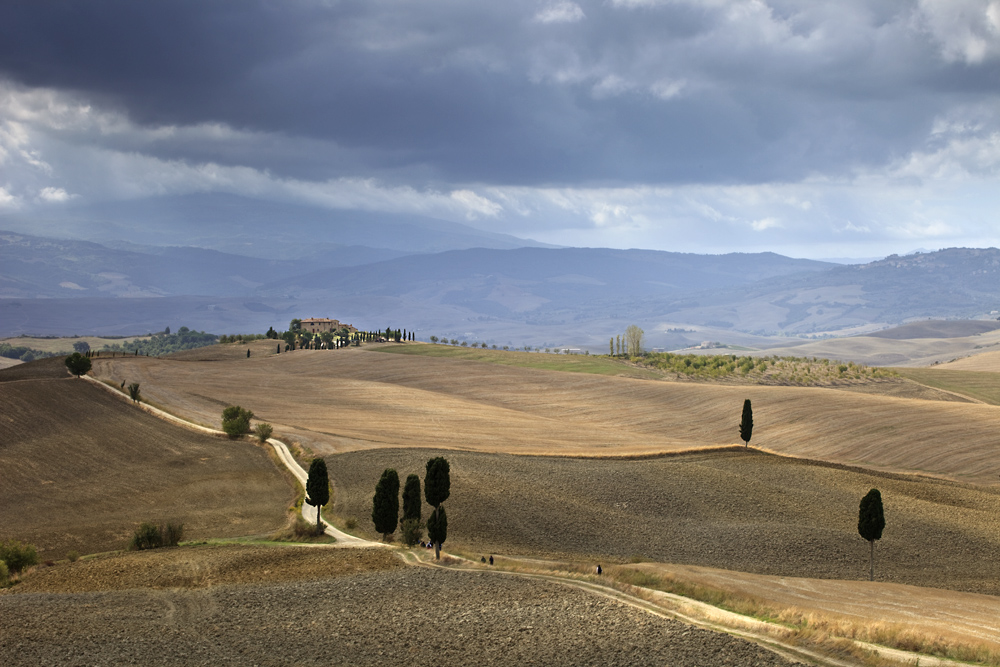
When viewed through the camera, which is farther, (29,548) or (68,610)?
(29,548)

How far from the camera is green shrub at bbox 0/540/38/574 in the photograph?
30.8m

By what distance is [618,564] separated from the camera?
108 feet

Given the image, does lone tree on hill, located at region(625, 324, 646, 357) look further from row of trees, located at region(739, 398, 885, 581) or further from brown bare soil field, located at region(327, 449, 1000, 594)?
row of trees, located at region(739, 398, 885, 581)

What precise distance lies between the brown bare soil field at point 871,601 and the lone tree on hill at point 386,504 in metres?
11.9

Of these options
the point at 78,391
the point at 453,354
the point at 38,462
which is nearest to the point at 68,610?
the point at 38,462

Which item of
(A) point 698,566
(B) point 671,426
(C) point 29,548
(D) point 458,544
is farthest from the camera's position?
(B) point 671,426

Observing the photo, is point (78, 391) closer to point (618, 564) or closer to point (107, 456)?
point (107, 456)

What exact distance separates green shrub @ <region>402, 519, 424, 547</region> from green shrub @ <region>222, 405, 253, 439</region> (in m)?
29.5

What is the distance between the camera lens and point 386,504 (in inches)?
1462

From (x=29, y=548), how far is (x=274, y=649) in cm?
1628

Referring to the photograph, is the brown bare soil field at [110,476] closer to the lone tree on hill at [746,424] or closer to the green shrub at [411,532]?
the green shrub at [411,532]

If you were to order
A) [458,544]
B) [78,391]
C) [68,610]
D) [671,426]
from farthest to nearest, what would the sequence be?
1. [671,426]
2. [78,391]
3. [458,544]
4. [68,610]

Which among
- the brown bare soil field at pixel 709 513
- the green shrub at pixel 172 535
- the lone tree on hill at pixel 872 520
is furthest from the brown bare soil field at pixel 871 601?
the green shrub at pixel 172 535

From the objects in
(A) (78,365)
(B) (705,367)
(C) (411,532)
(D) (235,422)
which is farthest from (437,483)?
(B) (705,367)
